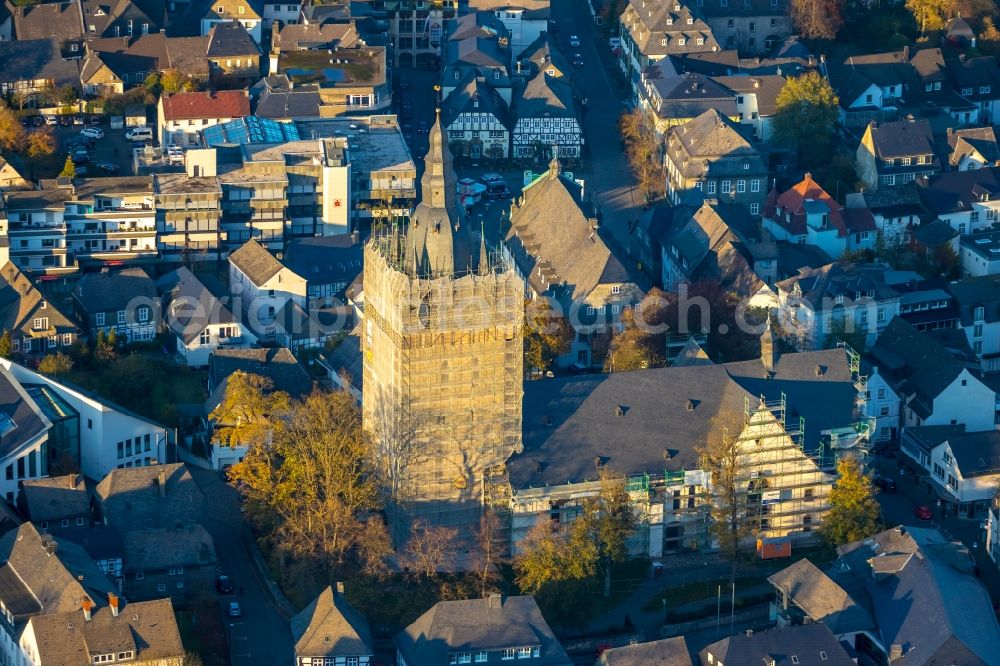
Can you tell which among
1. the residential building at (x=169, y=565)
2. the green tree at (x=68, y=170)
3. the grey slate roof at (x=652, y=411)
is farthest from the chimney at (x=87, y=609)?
the green tree at (x=68, y=170)

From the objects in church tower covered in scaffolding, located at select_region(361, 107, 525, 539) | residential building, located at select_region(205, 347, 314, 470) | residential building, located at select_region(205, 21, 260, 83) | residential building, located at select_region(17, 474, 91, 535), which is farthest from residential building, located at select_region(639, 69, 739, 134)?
residential building, located at select_region(17, 474, 91, 535)

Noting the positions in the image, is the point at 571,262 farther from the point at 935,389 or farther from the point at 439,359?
the point at 439,359

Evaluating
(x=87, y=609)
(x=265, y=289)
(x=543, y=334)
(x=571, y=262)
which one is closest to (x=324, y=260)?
(x=265, y=289)

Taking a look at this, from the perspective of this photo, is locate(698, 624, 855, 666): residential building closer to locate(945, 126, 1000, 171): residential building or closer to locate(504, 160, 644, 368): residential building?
locate(504, 160, 644, 368): residential building

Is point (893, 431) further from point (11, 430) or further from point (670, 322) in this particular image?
point (11, 430)

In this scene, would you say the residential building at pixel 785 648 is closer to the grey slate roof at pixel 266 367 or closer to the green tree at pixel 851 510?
the green tree at pixel 851 510
